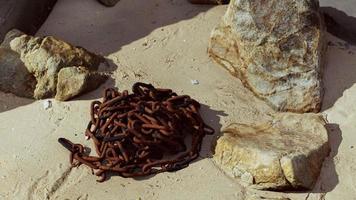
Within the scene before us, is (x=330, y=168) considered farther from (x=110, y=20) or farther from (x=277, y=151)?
(x=110, y=20)

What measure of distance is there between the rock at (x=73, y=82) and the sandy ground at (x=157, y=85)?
86mm

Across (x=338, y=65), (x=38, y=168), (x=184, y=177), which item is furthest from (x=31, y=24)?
(x=338, y=65)

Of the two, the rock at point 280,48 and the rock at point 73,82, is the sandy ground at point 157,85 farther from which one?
the rock at point 280,48

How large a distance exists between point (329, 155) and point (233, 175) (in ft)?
2.88

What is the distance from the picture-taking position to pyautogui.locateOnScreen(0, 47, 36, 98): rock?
6.13 metres

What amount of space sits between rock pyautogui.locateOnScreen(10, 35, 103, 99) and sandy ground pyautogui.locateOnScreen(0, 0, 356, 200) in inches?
6.7

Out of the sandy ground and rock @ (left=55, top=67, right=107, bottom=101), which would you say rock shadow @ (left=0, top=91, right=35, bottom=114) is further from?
rock @ (left=55, top=67, right=107, bottom=101)

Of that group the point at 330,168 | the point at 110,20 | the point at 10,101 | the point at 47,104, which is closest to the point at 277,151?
the point at 330,168

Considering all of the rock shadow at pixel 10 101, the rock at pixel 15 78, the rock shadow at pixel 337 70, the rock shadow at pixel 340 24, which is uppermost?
the rock shadow at pixel 340 24

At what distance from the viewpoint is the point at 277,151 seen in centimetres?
511

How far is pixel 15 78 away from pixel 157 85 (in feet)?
4.50

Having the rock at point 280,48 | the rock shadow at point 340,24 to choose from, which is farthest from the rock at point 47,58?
the rock shadow at point 340,24

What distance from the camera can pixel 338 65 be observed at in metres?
6.35

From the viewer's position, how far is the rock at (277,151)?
16.5ft
